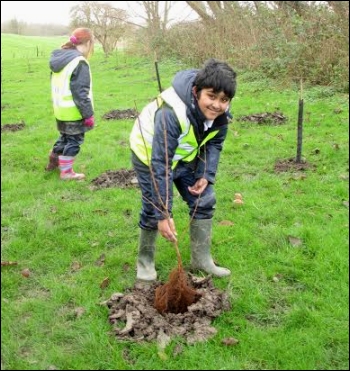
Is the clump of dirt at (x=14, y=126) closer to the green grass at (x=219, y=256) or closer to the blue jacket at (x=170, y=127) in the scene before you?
the green grass at (x=219, y=256)

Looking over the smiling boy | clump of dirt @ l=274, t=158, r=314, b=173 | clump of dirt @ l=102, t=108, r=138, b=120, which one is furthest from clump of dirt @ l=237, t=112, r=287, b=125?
the smiling boy

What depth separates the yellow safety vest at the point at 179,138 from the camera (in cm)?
332

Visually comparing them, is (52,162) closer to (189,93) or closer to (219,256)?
(219,256)

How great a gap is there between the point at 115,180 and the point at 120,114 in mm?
4902

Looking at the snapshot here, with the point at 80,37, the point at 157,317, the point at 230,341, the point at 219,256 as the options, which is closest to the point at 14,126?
the point at 80,37

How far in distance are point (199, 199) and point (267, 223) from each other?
1.47 m

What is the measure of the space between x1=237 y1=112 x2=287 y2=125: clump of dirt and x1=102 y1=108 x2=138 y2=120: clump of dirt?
281cm

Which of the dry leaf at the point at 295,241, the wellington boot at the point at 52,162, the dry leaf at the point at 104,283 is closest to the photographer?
the dry leaf at the point at 104,283

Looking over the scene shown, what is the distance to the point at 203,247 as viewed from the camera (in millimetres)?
4023

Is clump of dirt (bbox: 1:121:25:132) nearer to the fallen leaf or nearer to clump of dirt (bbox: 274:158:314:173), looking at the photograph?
clump of dirt (bbox: 274:158:314:173)

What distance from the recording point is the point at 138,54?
901 inches

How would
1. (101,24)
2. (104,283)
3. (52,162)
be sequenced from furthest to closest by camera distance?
(101,24), (52,162), (104,283)

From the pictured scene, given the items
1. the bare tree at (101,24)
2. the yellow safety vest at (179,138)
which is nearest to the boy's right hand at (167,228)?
the yellow safety vest at (179,138)

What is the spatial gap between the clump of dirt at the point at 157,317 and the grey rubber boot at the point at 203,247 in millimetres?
266
